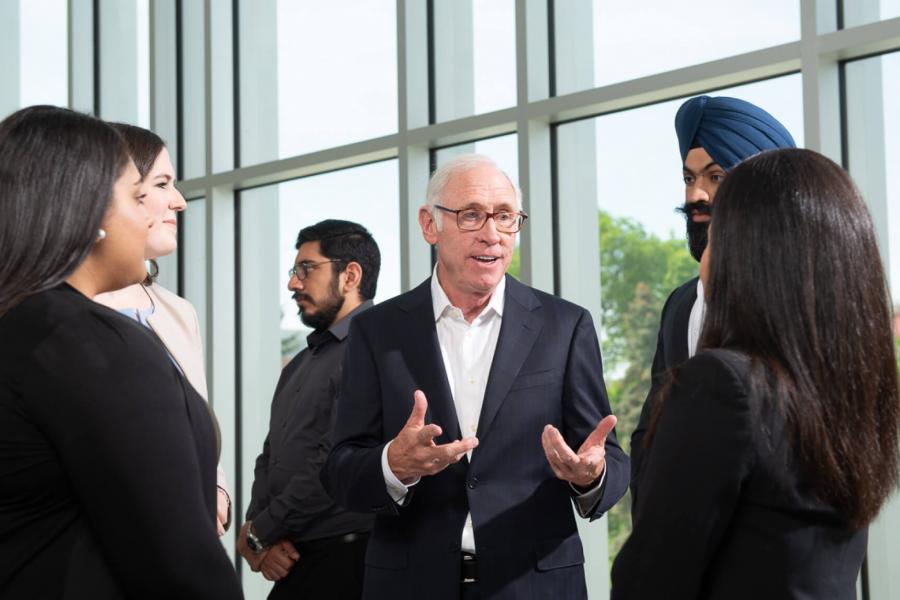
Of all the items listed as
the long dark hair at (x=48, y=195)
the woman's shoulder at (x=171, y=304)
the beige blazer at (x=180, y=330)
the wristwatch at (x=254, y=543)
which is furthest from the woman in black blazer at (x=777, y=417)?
the wristwatch at (x=254, y=543)

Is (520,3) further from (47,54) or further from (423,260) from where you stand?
(47,54)

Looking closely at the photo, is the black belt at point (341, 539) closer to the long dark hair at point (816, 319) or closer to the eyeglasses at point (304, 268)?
the eyeglasses at point (304, 268)

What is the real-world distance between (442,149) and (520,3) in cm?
75

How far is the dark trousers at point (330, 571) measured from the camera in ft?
11.7

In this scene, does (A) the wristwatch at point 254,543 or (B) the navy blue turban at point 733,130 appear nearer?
(B) the navy blue turban at point 733,130

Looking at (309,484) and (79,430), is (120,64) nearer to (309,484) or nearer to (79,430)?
(309,484)

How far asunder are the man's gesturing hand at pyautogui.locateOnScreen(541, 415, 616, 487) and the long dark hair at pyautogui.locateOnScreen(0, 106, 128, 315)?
1.01 m

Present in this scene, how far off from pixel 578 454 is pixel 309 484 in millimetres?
1527

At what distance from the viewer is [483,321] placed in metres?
2.73

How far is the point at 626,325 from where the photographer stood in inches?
187

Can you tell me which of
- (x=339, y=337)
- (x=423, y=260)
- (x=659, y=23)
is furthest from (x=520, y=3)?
(x=339, y=337)

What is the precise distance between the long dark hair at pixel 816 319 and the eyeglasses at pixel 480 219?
1316mm

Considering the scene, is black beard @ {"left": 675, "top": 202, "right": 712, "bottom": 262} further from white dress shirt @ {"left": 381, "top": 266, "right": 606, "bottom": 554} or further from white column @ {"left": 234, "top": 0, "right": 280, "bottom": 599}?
white column @ {"left": 234, "top": 0, "right": 280, "bottom": 599}

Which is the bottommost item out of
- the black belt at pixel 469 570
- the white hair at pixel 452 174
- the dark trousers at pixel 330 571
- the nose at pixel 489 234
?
the dark trousers at pixel 330 571
